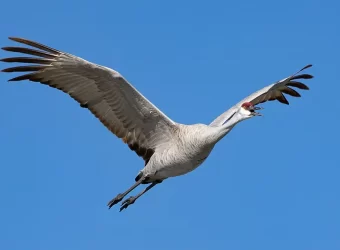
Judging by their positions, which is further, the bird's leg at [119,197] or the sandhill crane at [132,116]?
the bird's leg at [119,197]

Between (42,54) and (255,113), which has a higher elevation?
(42,54)

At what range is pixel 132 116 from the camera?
55.1 feet

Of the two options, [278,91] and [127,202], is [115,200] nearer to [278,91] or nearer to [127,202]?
[127,202]

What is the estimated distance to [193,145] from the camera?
15.8 m

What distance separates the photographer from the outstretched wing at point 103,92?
16.0 meters

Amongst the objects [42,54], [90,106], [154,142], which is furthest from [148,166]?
[42,54]

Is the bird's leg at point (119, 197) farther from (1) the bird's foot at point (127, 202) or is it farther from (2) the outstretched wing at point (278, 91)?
(2) the outstretched wing at point (278, 91)

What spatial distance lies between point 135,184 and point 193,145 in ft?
6.43

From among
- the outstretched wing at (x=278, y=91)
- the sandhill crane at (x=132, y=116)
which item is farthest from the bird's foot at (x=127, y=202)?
the outstretched wing at (x=278, y=91)

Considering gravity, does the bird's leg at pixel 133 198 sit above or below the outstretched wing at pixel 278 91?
below

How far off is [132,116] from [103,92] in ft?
2.68

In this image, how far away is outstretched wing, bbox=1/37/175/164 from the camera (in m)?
16.0

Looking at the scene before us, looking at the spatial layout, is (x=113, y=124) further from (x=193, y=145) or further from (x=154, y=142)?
(x=193, y=145)

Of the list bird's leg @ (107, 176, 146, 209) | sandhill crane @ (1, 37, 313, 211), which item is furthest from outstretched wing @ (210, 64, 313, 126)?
bird's leg @ (107, 176, 146, 209)
